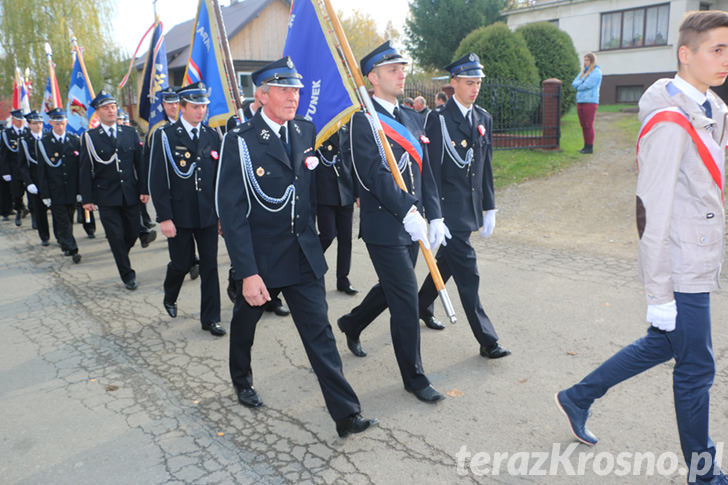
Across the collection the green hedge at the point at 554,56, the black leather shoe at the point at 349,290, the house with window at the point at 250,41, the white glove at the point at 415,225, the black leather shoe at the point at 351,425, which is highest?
the house with window at the point at 250,41

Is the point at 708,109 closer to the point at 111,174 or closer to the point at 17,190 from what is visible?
the point at 111,174

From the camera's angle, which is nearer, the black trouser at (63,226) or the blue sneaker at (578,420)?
the blue sneaker at (578,420)

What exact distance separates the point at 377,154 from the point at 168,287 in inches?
116

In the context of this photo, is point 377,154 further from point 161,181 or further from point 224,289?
point 224,289

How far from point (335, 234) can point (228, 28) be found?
2991cm

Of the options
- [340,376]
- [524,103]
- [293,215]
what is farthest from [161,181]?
[524,103]

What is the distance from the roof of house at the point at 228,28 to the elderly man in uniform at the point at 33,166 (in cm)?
2122

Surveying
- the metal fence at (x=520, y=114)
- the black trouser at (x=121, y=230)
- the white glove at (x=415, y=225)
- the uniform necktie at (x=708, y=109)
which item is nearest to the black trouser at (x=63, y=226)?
the black trouser at (x=121, y=230)

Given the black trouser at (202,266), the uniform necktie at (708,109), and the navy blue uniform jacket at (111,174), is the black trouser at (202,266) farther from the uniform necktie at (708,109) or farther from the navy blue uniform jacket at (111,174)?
the uniform necktie at (708,109)

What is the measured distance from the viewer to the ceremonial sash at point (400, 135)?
3.82m

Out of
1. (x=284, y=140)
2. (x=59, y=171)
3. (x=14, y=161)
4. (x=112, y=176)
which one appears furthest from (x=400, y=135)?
(x=14, y=161)

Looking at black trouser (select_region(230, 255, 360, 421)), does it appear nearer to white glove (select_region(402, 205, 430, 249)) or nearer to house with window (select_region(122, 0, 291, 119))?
white glove (select_region(402, 205, 430, 249))

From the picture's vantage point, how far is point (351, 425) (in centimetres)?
340

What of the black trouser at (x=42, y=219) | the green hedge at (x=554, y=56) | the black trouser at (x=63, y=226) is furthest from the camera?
the green hedge at (x=554, y=56)
